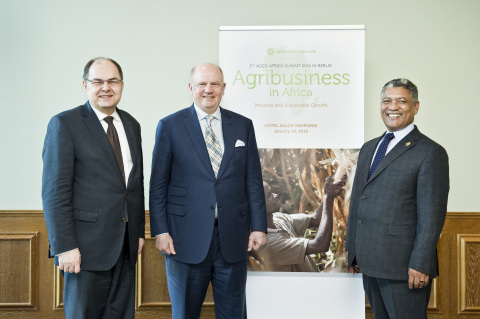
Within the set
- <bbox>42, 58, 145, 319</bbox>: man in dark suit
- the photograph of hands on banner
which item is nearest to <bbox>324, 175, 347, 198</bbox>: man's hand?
the photograph of hands on banner

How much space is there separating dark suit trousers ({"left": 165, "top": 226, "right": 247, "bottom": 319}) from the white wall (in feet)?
4.62

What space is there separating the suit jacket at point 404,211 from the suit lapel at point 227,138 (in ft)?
2.55

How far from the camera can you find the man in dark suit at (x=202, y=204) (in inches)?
96.1

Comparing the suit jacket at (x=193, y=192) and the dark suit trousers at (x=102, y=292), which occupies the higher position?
the suit jacket at (x=193, y=192)

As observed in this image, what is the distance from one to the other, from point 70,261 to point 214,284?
0.85 m

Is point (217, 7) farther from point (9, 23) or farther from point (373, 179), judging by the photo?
point (373, 179)

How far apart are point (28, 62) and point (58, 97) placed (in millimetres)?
378

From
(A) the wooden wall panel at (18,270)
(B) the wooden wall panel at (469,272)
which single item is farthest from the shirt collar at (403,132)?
(A) the wooden wall panel at (18,270)

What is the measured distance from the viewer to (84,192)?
2.13 meters

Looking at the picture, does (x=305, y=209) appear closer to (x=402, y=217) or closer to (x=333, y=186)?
(x=333, y=186)

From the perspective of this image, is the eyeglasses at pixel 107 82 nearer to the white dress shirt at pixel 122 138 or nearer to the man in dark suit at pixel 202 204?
the white dress shirt at pixel 122 138

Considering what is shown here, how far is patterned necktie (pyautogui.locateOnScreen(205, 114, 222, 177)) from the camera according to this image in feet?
8.18

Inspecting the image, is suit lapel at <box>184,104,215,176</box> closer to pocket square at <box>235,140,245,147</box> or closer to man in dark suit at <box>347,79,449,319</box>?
pocket square at <box>235,140,245,147</box>

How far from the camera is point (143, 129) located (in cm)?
369
